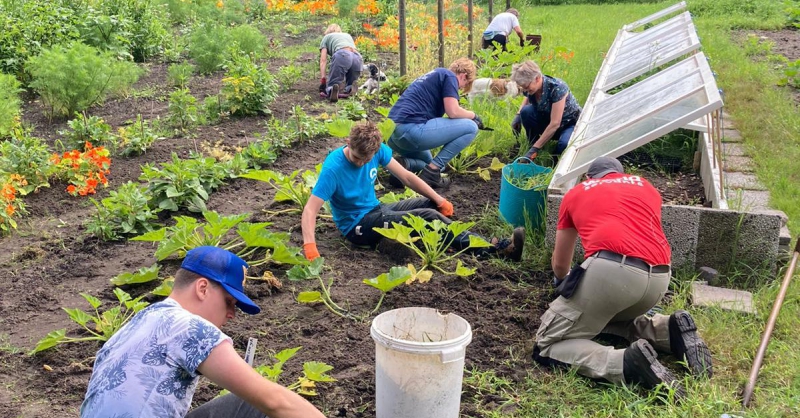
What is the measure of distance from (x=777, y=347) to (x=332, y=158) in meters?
2.98

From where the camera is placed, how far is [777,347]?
13.0ft

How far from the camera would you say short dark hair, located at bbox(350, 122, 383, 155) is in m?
4.89

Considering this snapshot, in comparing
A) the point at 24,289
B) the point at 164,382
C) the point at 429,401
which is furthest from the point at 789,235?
the point at 24,289

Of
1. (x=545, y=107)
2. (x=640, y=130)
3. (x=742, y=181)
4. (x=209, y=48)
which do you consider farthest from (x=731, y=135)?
(x=209, y=48)

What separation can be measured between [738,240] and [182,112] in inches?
228

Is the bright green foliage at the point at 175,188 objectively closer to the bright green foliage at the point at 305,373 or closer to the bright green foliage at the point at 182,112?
the bright green foliage at the point at 182,112

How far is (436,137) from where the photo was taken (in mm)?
6758

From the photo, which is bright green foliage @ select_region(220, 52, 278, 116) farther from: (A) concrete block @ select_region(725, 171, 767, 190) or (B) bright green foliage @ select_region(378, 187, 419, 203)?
(A) concrete block @ select_region(725, 171, 767, 190)

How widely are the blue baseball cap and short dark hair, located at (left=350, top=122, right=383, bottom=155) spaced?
7.95ft

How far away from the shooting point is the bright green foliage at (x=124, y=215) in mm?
5492

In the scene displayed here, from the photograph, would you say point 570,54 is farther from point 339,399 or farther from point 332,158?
point 339,399

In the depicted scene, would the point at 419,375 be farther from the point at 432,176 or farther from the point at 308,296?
the point at 432,176

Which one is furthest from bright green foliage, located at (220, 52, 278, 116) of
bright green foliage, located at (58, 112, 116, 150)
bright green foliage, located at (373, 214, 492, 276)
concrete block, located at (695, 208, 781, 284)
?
concrete block, located at (695, 208, 781, 284)

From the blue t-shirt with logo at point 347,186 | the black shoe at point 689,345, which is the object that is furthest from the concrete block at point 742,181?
the blue t-shirt with logo at point 347,186
